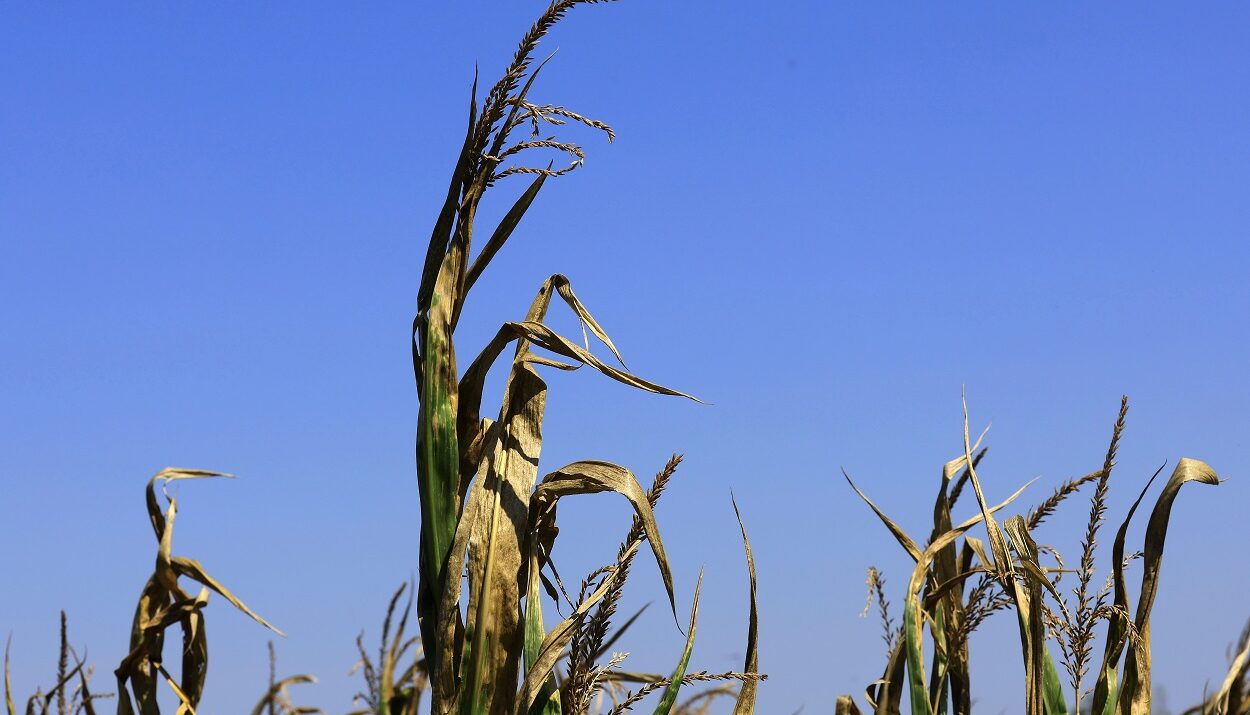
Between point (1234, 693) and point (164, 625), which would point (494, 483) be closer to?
point (164, 625)

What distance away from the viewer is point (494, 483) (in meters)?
1.91

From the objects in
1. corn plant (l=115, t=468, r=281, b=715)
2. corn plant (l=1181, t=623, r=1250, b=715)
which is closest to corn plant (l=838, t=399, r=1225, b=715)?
corn plant (l=1181, t=623, r=1250, b=715)

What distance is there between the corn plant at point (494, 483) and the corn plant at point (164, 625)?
482 millimetres

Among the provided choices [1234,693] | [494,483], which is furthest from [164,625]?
[1234,693]

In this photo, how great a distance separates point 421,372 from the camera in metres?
2.01

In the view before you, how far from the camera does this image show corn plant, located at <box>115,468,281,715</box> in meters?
2.21

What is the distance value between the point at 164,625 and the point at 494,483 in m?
0.79

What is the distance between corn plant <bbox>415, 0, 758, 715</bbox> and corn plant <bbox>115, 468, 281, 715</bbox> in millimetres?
482

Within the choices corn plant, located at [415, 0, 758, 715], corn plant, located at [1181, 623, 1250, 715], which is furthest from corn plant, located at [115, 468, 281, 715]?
corn plant, located at [1181, 623, 1250, 715]

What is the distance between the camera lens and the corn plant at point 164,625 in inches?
86.8

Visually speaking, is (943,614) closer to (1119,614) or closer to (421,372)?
(1119,614)

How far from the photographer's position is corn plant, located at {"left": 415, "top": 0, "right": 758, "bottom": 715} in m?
1.85

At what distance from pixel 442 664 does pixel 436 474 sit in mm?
292

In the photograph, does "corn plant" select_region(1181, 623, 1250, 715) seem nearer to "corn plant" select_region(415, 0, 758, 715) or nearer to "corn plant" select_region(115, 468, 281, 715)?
"corn plant" select_region(415, 0, 758, 715)
